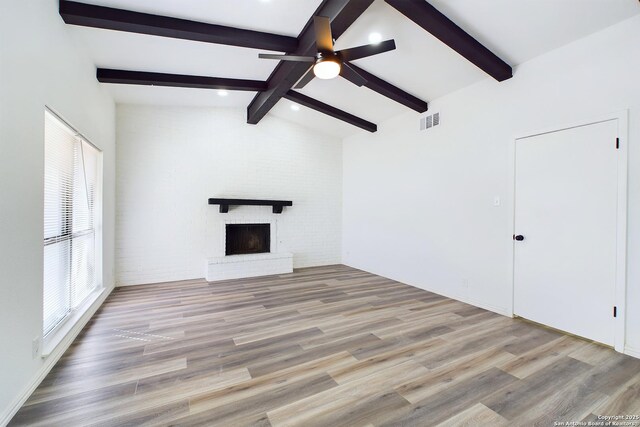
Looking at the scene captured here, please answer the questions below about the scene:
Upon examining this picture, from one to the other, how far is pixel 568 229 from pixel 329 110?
12.7 ft

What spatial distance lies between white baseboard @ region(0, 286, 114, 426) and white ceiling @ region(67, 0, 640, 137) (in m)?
2.89

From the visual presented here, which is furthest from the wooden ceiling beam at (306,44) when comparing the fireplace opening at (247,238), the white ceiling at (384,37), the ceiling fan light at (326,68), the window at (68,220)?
the window at (68,220)

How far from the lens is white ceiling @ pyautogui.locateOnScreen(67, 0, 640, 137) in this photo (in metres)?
2.53

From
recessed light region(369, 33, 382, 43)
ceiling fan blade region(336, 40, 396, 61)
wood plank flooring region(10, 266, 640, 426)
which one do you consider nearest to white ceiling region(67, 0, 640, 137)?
recessed light region(369, 33, 382, 43)

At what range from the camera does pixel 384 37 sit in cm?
313

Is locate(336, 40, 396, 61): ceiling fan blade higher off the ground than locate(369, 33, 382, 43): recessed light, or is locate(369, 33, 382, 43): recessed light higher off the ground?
locate(369, 33, 382, 43): recessed light

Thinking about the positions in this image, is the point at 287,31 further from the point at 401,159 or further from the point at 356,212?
the point at 356,212

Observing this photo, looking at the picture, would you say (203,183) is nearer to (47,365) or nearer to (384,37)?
(47,365)

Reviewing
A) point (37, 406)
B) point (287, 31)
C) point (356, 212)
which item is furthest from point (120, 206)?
point (356, 212)

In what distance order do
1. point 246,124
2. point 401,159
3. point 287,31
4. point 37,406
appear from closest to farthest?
point 37,406 → point 287,31 → point 401,159 → point 246,124

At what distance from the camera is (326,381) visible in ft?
6.88

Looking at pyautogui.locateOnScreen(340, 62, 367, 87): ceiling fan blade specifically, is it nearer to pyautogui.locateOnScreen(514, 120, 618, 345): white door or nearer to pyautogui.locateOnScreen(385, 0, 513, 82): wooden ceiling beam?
pyautogui.locateOnScreen(385, 0, 513, 82): wooden ceiling beam

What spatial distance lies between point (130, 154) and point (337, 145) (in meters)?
4.16

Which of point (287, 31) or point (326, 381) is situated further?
point (287, 31)
